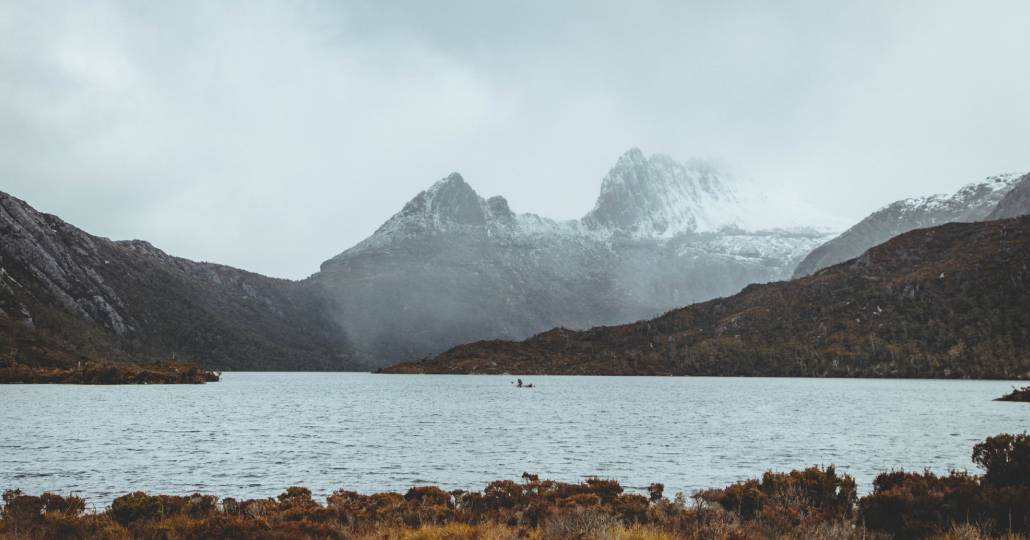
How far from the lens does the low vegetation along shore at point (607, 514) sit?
806 inches

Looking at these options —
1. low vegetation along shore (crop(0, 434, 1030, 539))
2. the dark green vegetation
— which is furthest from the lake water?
the dark green vegetation

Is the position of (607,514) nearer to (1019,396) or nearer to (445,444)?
(445,444)

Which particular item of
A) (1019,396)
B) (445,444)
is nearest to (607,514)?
(445,444)

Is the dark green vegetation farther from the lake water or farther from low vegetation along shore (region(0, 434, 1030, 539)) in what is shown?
low vegetation along shore (region(0, 434, 1030, 539))

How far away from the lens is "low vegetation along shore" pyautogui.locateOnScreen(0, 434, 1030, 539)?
20.5 meters

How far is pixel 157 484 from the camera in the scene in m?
40.7

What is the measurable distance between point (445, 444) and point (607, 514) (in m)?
41.4

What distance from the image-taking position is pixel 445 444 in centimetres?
6353

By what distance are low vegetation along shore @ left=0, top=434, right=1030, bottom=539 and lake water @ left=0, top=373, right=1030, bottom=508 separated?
1126cm

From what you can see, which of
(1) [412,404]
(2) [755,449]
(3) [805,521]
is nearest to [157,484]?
(3) [805,521]

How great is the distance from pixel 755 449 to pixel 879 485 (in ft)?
107

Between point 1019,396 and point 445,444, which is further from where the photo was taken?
point 1019,396

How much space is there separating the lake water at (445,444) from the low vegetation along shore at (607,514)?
11259 mm

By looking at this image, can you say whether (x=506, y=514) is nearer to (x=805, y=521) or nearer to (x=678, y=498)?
(x=678, y=498)
